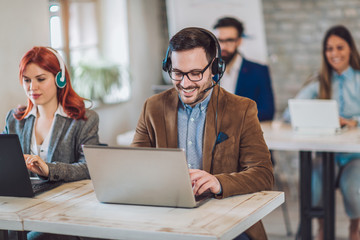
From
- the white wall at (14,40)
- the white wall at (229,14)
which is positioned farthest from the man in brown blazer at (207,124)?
the white wall at (229,14)

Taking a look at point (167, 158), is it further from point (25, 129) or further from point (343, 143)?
point (343, 143)

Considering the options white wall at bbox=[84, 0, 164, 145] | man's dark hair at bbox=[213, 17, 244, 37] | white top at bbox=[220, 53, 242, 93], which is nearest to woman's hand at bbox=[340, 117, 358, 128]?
white top at bbox=[220, 53, 242, 93]

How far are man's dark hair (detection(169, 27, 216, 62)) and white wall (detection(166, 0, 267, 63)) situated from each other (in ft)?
7.03

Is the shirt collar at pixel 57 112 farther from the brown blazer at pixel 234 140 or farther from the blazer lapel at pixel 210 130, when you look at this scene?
the blazer lapel at pixel 210 130

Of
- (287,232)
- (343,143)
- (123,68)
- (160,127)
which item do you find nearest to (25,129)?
(160,127)

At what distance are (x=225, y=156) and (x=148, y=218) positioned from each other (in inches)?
19.0

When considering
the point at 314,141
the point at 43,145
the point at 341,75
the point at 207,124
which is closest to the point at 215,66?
the point at 207,124

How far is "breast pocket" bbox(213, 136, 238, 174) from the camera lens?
210 centimetres

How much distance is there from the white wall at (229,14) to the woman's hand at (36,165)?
235 cm

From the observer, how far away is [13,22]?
296cm

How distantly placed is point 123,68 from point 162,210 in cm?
318

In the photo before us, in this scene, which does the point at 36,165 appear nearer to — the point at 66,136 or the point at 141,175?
the point at 66,136

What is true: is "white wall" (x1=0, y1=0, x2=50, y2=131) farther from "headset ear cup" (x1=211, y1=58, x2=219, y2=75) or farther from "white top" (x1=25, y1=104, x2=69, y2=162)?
"headset ear cup" (x1=211, y1=58, x2=219, y2=75)

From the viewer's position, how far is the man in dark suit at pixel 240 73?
3869mm
